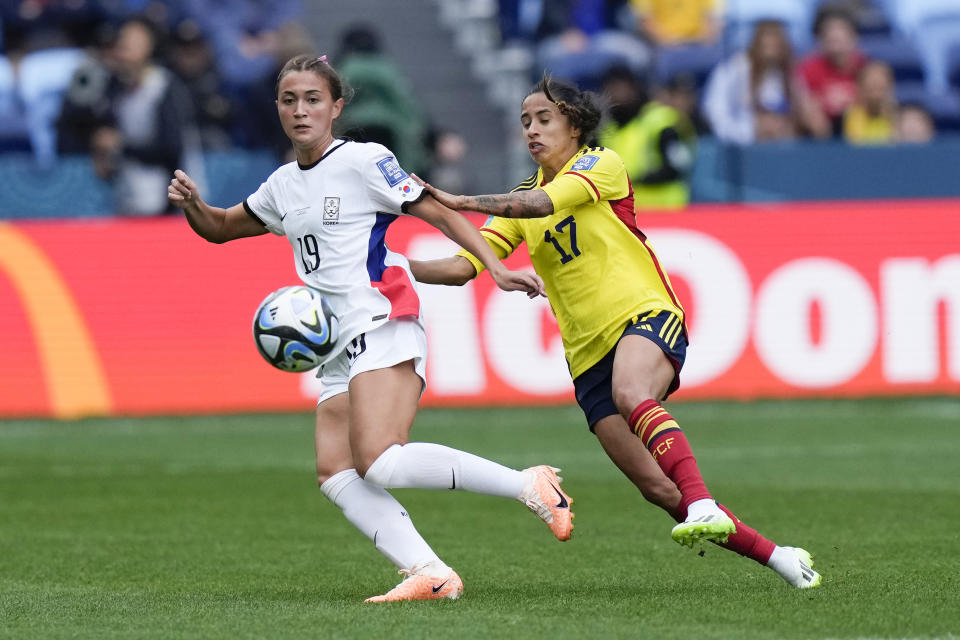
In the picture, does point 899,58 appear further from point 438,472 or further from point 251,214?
point 438,472

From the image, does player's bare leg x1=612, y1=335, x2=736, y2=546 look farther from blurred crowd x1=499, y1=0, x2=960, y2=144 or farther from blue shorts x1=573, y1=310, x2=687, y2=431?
blurred crowd x1=499, y1=0, x2=960, y2=144

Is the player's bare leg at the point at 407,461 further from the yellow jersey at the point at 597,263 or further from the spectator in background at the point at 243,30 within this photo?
the spectator in background at the point at 243,30

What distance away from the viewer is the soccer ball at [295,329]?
239 inches

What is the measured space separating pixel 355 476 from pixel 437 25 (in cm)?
1459

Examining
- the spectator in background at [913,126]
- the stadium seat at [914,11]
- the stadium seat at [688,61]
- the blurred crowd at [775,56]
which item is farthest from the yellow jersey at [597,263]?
the stadium seat at [914,11]

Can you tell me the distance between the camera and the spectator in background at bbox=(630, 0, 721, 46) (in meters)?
19.0

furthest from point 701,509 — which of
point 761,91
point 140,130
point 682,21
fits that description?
point 682,21

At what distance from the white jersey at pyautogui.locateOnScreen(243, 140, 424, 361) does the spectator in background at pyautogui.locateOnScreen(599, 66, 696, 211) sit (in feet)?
24.3

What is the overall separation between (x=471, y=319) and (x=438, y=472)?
7651 millimetres

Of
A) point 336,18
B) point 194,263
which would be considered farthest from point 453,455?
point 336,18

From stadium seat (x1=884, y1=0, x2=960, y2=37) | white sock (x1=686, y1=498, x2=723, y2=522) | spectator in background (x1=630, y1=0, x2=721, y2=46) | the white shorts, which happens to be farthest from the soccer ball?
stadium seat (x1=884, y1=0, x2=960, y2=37)

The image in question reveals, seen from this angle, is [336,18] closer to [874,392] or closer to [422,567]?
[874,392]

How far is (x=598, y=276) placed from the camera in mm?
6688

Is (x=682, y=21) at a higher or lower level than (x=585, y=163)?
higher
